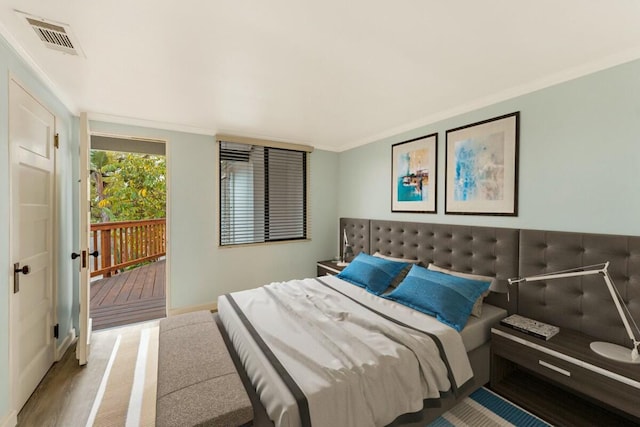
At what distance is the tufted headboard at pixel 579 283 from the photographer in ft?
5.78

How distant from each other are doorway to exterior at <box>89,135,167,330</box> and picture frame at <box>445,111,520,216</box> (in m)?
3.80

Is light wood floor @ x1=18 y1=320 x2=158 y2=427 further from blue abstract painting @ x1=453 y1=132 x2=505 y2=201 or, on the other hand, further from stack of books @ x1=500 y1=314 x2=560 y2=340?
blue abstract painting @ x1=453 y1=132 x2=505 y2=201

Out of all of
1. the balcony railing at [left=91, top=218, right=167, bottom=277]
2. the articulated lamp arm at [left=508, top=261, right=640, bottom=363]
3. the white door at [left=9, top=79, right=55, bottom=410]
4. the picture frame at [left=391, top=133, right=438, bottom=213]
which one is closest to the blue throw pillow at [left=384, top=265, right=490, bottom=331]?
the articulated lamp arm at [left=508, top=261, right=640, bottom=363]

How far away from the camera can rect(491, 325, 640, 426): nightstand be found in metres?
1.48

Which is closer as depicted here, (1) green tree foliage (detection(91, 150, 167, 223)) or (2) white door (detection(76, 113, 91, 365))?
(2) white door (detection(76, 113, 91, 365))

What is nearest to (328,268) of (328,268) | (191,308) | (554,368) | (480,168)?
(328,268)

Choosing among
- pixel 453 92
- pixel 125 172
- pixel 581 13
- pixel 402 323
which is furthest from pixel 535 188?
pixel 125 172

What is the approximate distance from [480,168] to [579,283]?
1166 millimetres

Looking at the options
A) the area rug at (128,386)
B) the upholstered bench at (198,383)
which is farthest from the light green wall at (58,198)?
the upholstered bench at (198,383)

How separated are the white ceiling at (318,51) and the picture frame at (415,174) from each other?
42cm

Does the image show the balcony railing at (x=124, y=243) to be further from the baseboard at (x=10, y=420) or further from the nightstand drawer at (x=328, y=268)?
the baseboard at (x=10, y=420)

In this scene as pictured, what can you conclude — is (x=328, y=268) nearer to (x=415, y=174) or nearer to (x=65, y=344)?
(x=415, y=174)

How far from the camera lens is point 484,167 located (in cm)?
254

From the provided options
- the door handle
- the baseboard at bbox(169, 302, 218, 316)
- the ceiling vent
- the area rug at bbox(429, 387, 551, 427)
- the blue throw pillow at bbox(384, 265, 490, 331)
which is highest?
the ceiling vent
